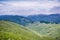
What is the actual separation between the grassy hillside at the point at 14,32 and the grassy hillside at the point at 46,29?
0.13m

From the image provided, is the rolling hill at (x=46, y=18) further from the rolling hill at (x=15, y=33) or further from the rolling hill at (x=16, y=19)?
the rolling hill at (x=15, y=33)

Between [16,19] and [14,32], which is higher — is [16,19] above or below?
above

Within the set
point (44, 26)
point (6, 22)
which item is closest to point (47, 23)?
point (44, 26)

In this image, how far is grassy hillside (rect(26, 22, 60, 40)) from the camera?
342cm

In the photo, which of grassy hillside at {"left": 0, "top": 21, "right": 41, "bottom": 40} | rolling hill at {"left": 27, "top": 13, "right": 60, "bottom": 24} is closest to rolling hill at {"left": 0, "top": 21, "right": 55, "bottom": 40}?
grassy hillside at {"left": 0, "top": 21, "right": 41, "bottom": 40}

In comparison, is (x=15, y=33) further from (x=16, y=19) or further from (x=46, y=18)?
(x=46, y=18)

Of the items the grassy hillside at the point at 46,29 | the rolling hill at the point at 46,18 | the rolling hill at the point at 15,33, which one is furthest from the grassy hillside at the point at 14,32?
the rolling hill at the point at 46,18

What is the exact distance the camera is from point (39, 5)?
358 centimetres

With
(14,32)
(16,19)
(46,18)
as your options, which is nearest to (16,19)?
(16,19)

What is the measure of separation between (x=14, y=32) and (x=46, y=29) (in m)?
0.74

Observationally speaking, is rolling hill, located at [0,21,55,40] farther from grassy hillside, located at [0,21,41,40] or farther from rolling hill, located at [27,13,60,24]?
rolling hill, located at [27,13,60,24]

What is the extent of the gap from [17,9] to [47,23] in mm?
782

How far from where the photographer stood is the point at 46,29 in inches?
136

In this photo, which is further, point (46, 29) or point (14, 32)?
point (46, 29)
